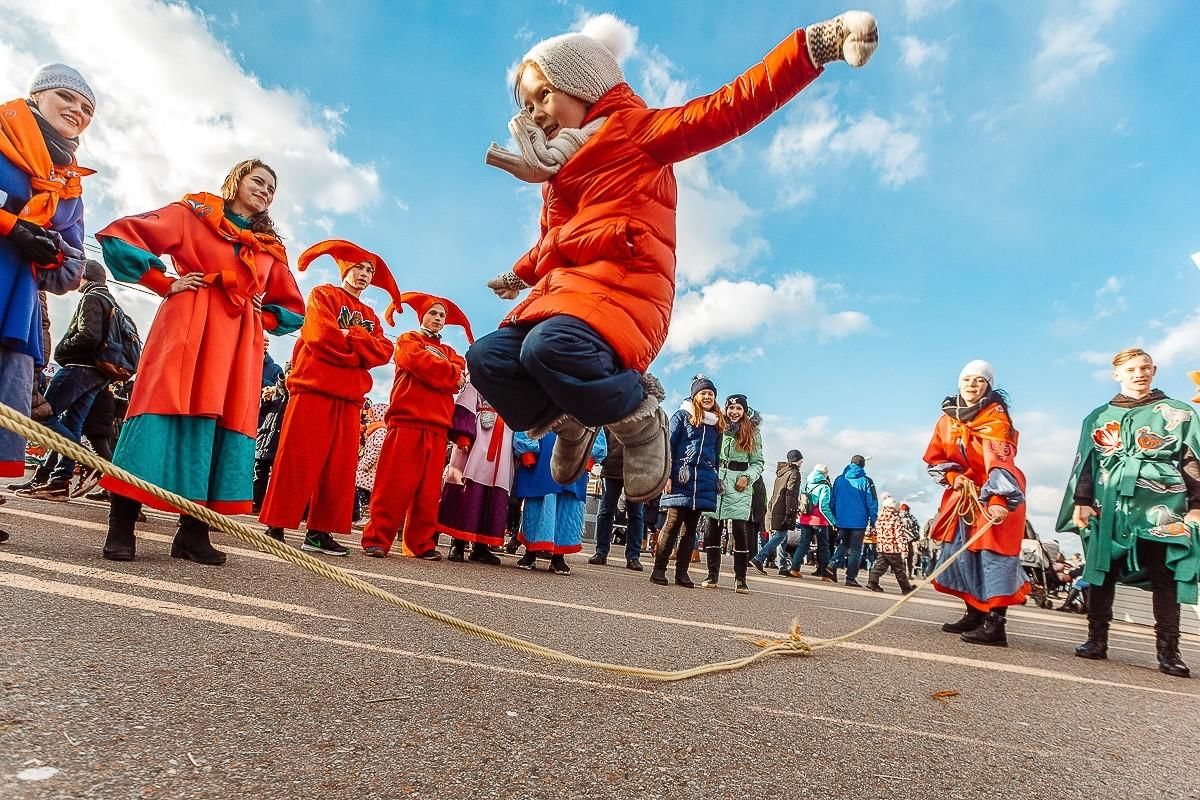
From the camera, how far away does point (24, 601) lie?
217 centimetres

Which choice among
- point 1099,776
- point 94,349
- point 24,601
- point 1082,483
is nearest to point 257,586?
point 24,601

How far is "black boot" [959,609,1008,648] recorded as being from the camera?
4.72 m

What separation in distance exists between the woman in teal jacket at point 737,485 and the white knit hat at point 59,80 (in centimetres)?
580

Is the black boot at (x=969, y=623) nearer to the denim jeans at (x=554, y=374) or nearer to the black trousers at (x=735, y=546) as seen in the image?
the black trousers at (x=735, y=546)

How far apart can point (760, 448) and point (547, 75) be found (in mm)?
5983

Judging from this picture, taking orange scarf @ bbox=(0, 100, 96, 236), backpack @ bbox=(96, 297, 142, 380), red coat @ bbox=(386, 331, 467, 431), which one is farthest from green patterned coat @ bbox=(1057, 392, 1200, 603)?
backpack @ bbox=(96, 297, 142, 380)

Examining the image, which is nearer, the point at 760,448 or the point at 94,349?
the point at 94,349

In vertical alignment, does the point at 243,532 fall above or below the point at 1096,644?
above

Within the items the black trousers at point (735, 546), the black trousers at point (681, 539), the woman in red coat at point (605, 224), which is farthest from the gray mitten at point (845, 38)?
the black trousers at point (735, 546)

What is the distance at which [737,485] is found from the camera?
23.5 feet

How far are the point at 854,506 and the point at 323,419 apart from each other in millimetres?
7991

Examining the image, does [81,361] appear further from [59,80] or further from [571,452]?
[571,452]

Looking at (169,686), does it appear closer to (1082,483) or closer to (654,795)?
(654,795)

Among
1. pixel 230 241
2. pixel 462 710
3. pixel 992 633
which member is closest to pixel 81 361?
pixel 230 241
